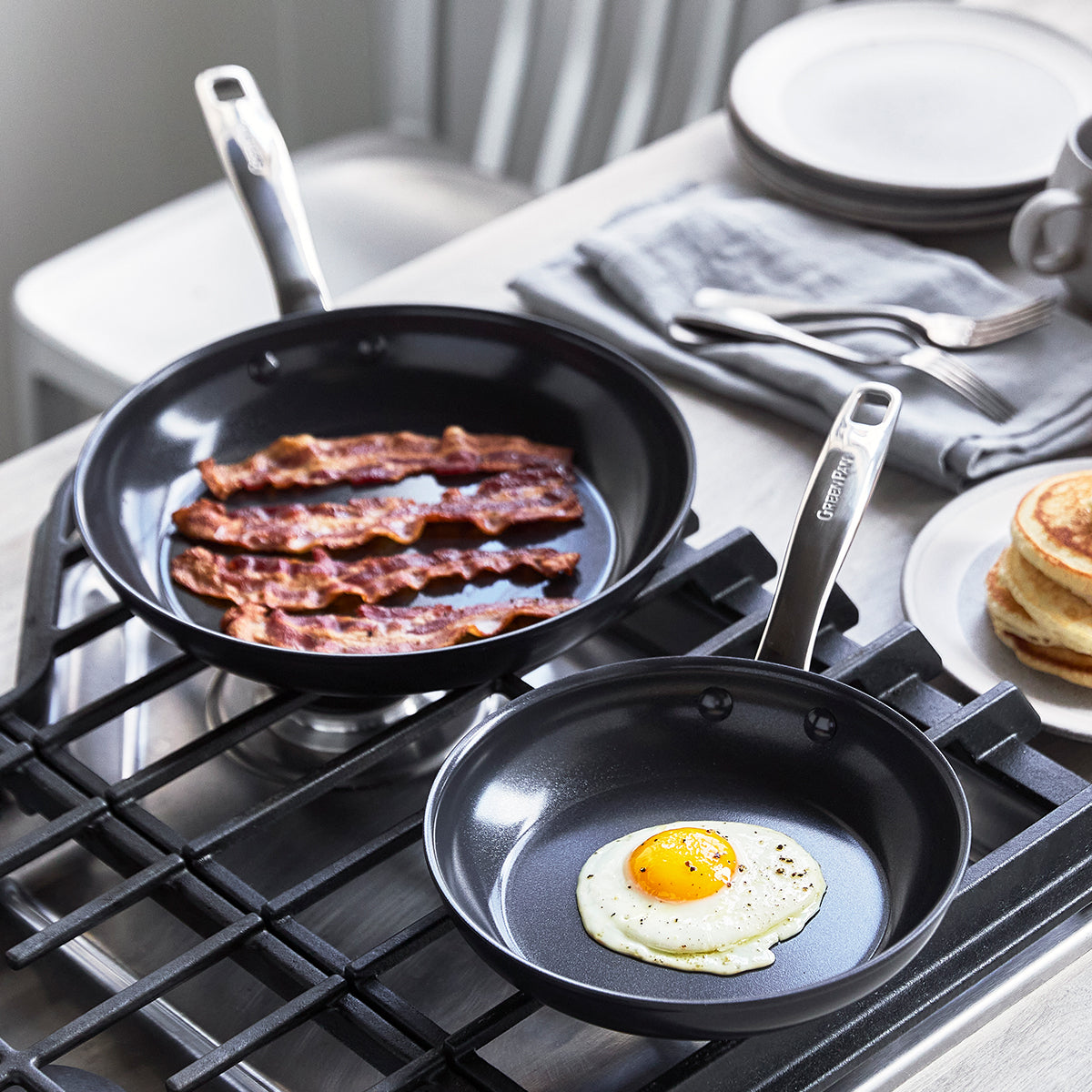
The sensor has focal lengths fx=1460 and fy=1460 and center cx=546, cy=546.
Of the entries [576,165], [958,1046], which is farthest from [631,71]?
[958,1046]

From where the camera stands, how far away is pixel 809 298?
1259 millimetres

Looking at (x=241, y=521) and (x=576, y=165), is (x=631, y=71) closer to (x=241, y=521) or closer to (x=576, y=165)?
(x=576, y=165)

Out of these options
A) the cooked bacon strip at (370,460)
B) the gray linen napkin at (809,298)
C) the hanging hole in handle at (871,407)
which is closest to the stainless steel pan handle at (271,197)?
the cooked bacon strip at (370,460)

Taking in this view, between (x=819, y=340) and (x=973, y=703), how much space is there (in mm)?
460

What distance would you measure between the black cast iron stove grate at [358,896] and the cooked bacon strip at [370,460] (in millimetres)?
156

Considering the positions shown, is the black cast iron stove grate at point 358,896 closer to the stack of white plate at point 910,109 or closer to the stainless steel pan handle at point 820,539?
Answer: the stainless steel pan handle at point 820,539

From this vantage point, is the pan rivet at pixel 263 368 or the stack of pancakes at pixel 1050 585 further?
the pan rivet at pixel 263 368

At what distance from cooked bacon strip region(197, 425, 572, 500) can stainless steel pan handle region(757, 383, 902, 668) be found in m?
0.29

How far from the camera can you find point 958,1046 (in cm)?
69

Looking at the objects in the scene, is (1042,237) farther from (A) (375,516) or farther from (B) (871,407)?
(A) (375,516)

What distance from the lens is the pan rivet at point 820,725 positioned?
75 cm

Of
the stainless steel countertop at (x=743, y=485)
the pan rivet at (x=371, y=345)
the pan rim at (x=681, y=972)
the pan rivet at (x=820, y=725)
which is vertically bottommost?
the stainless steel countertop at (x=743, y=485)

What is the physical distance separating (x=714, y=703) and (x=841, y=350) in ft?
1.56

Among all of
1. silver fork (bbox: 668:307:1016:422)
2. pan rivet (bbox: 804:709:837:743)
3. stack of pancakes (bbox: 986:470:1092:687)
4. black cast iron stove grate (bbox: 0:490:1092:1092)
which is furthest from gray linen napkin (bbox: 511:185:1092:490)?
pan rivet (bbox: 804:709:837:743)
